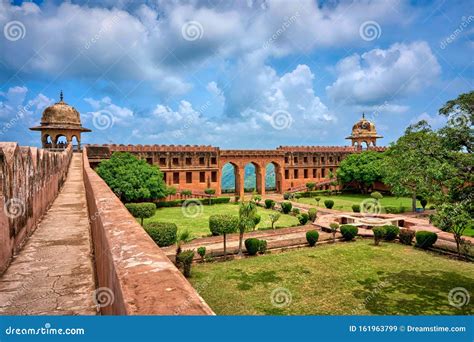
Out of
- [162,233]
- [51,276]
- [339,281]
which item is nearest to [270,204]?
[162,233]

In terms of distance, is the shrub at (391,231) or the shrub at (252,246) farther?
the shrub at (391,231)

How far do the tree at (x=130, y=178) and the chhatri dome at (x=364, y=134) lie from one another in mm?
29722

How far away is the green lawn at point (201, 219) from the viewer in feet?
71.9

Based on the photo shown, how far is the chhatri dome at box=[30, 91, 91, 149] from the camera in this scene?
2953 centimetres

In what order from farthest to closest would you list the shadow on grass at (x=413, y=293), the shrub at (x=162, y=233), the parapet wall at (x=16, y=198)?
the shrub at (x=162, y=233) < the shadow on grass at (x=413, y=293) < the parapet wall at (x=16, y=198)

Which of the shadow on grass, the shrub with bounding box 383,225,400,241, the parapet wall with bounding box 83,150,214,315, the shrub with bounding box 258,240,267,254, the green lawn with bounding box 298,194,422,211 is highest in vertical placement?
the parapet wall with bounding box 83,150,214,315

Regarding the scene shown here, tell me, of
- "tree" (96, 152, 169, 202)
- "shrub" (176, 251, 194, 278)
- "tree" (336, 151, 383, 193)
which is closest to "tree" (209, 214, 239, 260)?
"shrub" (176, 251, 194, 278)

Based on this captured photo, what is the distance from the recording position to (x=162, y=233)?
15773 millimetres

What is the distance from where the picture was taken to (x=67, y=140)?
99.3 ft

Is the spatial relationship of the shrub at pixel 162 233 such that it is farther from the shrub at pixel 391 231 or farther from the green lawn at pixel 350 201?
the green lawn at pixel 350 201

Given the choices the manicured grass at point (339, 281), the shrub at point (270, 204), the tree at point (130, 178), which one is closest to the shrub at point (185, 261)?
the manicured grass at point (339, 281)

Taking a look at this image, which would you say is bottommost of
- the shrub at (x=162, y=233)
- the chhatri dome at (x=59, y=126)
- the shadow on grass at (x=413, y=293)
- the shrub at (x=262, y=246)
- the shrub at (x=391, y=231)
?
the shadow on grass at (x=413, y=293)

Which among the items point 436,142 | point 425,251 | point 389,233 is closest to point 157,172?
point 389,233

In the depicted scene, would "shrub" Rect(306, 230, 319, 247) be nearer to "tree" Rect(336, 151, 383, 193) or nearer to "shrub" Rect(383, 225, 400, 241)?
"shrub" Rect(383, 225, 400, 241)
